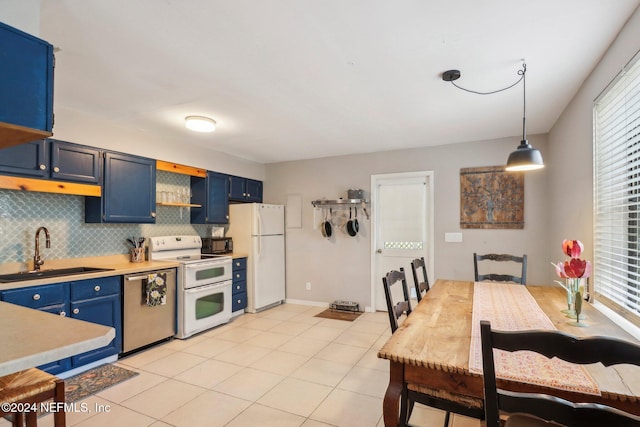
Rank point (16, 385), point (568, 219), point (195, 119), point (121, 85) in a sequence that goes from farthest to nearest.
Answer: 1. point (195, 119)
2. point (568, 219)
3. point (121, 85)
4. point (16, 385)

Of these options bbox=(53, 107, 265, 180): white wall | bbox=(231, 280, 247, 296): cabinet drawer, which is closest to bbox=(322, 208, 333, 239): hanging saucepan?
bbox=(231, 280, 247, 296): cabinet drawer

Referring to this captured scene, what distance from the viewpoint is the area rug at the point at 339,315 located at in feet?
14.4

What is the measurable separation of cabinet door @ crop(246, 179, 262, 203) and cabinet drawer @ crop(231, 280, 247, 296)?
53.7 inches

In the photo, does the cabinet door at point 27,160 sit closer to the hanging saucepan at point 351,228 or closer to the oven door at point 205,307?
the oven door at point 205,307

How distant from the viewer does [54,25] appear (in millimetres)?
1724

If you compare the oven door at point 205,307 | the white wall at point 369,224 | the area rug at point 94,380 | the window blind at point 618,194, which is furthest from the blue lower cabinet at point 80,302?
the window blind at point 618,194

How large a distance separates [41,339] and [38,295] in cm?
191

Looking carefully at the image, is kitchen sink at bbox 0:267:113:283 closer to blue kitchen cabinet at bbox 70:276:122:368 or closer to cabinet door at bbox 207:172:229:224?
blue kitchen cabinet at bbox 70:276:122:368

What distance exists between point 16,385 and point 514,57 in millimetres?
3148

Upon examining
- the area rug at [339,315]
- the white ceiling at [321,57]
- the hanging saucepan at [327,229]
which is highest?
the white ceiling at [321,57]

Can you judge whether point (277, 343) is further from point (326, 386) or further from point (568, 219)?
point (568, 219)

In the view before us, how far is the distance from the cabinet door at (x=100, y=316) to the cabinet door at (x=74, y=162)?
114 centimetres

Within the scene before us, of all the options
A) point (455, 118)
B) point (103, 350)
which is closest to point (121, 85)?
point (103, 350)

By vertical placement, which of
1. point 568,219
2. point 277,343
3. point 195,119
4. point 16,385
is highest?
point 195,119
